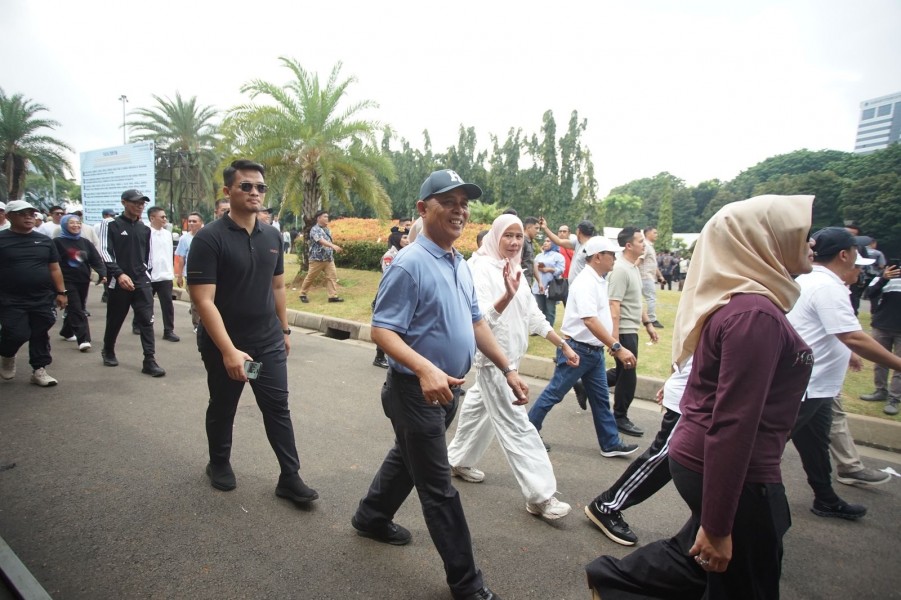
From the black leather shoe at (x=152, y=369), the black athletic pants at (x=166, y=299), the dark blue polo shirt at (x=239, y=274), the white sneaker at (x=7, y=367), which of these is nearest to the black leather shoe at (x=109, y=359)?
the black leather shoe at (x=152, y=369)

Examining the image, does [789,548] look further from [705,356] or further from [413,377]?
[413,377]

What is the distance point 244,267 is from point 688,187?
321 ft

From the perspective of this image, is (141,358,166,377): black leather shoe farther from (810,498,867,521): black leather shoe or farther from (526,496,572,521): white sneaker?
(810,498,867,521): black leather shoe

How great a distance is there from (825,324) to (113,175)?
1728 centimetres

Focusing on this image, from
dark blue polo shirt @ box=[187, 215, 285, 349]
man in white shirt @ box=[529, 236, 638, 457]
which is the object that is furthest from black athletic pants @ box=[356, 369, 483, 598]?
man in white shirt @ box=[529, 236, 638, 457]

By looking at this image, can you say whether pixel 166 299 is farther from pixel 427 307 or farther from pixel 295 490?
pixel 427 307

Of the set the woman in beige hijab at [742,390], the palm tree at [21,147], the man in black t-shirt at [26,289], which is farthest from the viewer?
the palm tree at [21,147]

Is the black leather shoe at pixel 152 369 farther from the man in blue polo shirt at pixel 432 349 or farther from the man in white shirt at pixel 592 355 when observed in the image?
the man in blue polo shirt at pixel 432 349

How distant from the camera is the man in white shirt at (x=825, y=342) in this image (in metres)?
3.15

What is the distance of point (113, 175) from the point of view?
14.7m

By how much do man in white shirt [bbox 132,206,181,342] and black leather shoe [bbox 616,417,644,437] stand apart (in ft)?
21.5

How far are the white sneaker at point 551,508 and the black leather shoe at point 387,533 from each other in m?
0.83

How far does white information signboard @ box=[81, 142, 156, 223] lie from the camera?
13.9m

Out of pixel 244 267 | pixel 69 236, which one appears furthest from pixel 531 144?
pixel 244 267
